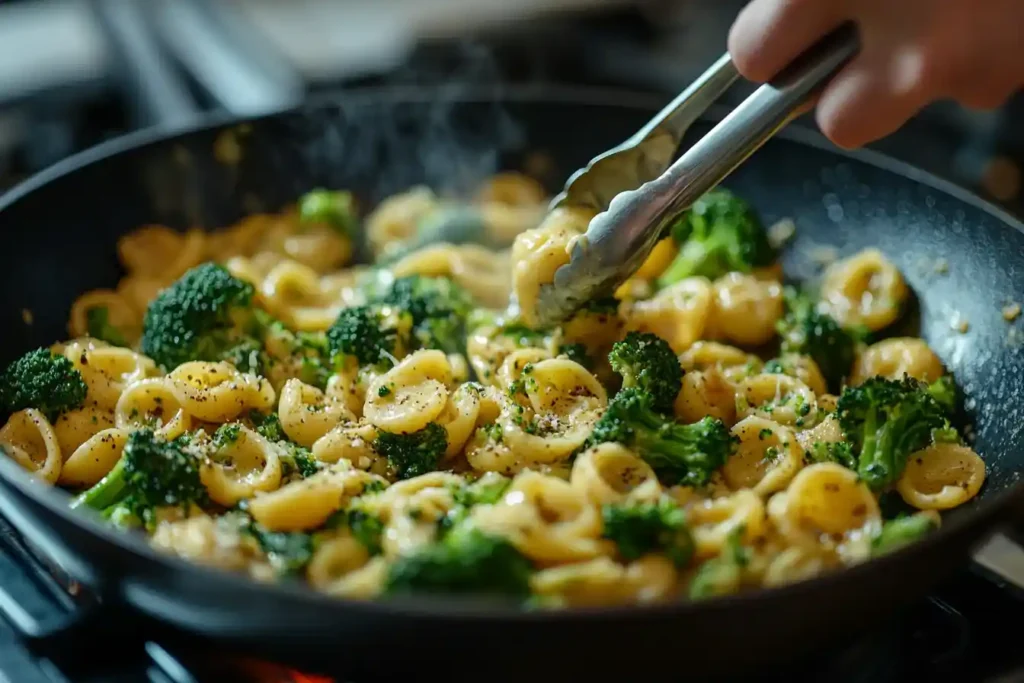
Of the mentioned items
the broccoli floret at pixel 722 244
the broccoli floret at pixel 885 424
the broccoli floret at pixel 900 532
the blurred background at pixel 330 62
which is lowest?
the broccoli floret at pixel 900 532

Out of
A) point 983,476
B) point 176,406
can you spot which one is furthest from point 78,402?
point 983,476

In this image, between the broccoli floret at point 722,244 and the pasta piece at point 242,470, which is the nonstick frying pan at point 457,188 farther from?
the pasta piece at point 242,470

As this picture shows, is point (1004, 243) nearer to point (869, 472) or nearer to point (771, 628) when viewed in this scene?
point (869, 472)

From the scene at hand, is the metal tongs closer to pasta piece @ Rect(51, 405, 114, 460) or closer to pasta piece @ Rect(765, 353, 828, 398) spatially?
pasta piece @ Rect(765, 353, 828, 398)

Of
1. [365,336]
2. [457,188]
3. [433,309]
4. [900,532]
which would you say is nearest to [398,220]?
[457,188]

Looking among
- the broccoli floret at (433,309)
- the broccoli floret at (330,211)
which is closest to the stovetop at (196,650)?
the broccoli floret at (433,309)

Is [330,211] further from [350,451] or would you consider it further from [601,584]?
[601,584]
